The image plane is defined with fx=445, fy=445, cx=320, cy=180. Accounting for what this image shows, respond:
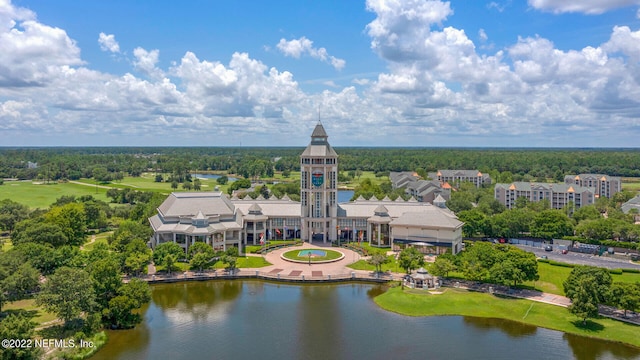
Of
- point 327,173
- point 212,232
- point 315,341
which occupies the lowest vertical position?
point 315,341

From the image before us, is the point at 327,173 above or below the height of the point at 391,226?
above

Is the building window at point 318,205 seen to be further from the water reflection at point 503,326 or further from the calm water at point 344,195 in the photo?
the calm water at point 344,195

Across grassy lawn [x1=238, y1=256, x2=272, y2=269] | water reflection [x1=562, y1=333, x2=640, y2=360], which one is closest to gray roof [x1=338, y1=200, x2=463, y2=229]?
grassy lawn [x1=238, y1=256, x2=272, y2=269]

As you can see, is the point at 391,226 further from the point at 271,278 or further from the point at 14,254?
the point at 14,254

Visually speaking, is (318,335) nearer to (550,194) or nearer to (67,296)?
(67,296)

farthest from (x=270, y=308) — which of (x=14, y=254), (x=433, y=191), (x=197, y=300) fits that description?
(x=433, y=191)

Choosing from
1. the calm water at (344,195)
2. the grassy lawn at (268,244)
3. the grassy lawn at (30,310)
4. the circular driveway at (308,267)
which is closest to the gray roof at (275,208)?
the grassy lawn at (268,244)
